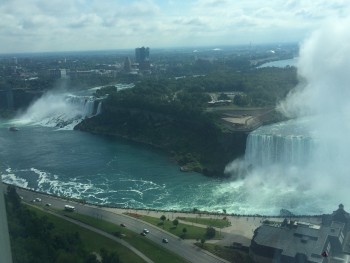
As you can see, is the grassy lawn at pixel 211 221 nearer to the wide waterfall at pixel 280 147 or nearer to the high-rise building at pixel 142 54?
the wide waterfall at pixel 280 147

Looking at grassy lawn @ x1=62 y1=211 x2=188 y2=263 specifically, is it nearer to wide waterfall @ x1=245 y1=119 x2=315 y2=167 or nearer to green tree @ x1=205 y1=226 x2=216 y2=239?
green tree @ x1=205 y1=226 x2=216 y2=239

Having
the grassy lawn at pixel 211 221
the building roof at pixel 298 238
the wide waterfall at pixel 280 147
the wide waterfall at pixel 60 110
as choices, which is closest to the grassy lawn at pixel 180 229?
the grassy lawn at pixel 211 221

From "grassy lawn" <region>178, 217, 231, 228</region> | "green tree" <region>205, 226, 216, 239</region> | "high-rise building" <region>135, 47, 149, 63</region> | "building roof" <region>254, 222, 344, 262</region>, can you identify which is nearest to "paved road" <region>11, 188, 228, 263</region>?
"green tree" <region>205, 226, 216, 239</region>

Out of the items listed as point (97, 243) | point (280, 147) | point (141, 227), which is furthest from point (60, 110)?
point (97, 243)

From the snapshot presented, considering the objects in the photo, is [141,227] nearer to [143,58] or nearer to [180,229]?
[180,229]

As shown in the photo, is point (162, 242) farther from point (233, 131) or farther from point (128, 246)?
point (233, 131)

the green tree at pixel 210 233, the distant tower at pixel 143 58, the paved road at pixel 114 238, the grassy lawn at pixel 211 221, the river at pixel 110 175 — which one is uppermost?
the distant tower at pixel 143 58

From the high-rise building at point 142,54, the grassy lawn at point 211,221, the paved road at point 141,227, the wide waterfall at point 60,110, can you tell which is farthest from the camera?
the high-rise building at point 142,54
